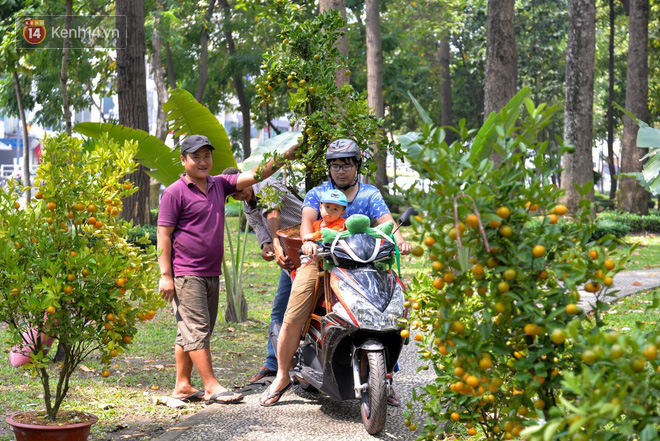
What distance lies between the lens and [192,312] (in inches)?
251

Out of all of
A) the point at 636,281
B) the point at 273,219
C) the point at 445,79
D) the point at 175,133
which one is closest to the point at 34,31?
the point at 175,133

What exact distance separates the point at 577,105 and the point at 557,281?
18796mm

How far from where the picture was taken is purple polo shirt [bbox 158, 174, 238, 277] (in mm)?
6370

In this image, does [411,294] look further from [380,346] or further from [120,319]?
[120,319]

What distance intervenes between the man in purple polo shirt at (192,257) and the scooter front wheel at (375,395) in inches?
55.0

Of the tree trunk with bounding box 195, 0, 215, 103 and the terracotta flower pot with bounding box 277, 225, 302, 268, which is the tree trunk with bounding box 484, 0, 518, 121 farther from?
the tree trunk with bounding box 195, 0, 215, 103

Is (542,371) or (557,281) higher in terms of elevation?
(557,281)

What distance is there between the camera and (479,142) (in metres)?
3.12

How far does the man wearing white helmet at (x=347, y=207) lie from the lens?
595 cm

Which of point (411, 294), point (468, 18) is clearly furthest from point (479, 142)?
point (468, 18)

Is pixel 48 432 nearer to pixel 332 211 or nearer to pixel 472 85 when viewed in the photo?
pixel 332 211

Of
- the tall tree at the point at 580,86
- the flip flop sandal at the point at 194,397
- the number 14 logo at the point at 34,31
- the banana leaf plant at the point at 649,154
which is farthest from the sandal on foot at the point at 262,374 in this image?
the number 14 logo at the point at 34,31

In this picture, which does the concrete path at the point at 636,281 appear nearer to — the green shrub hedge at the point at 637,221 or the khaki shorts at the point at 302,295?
the khaki shorts at the point at 302,295

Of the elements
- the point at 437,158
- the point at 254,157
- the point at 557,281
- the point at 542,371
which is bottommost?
the point at 542,371
